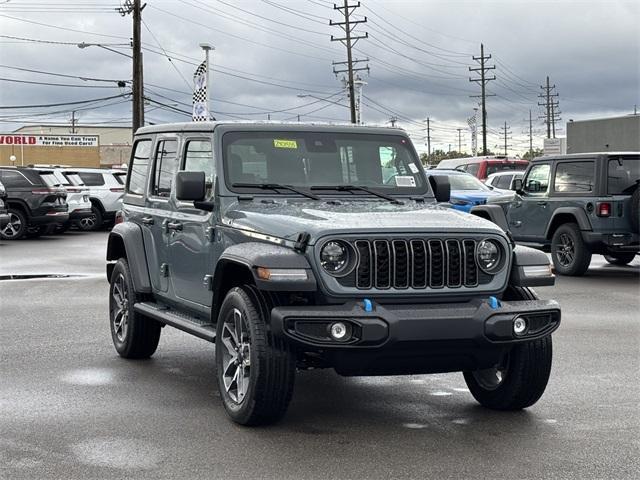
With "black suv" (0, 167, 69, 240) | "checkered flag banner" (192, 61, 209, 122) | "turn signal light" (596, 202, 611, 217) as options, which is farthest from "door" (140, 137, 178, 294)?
"checkered flag banner" (192, 61, 209, 122)

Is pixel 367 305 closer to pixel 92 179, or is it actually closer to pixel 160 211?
pixel 160 211

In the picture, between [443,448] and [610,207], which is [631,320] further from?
[443,448]

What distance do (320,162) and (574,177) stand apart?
934cm

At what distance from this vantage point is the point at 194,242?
7.36 m

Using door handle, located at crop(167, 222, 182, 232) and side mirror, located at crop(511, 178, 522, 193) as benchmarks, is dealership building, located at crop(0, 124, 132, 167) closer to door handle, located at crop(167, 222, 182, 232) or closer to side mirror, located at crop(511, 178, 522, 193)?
side mirror, located at crop(511, 178, 522, 193)

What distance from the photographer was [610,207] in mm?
15195

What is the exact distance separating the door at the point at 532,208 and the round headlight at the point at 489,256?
409 inches

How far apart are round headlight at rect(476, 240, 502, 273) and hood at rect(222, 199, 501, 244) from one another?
3.9 inches

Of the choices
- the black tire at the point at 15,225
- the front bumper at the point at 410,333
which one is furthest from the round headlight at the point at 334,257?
the black tire at the point at 15,225

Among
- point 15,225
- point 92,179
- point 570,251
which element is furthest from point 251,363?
point 92,179

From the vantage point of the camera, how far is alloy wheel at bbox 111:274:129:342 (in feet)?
28.7

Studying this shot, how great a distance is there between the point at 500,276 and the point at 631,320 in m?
5.71

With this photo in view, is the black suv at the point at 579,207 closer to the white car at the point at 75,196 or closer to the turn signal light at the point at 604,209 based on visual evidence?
the turn signal light at the point at 604,209

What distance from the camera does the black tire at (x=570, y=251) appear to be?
51.5ft
